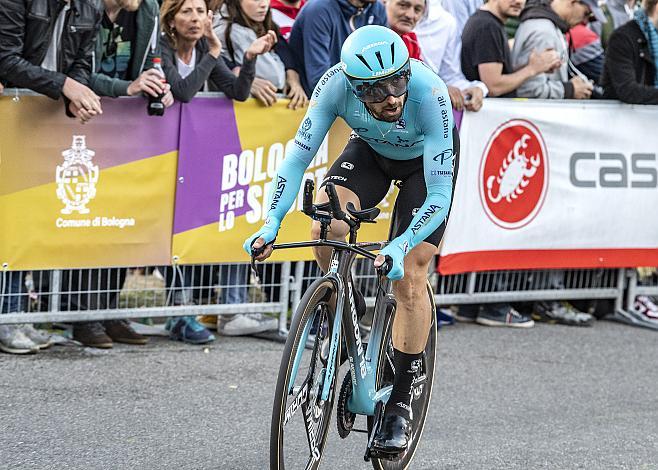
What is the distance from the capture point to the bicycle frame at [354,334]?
4.95 metres

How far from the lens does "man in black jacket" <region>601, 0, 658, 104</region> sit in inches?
373

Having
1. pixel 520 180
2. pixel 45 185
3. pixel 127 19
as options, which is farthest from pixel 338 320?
pixel 520 180

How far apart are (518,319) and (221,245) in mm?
2709

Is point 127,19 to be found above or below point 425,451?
above

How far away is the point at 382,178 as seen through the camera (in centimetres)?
564

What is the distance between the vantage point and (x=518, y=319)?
9.30 m

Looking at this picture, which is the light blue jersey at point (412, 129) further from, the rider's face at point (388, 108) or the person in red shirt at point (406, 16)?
the person in red shirt at point (406, 16)

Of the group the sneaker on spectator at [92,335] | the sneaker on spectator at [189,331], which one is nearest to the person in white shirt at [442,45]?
the sneaker on spectator at [189,331]

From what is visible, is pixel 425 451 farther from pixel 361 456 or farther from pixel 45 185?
pixel 45 185

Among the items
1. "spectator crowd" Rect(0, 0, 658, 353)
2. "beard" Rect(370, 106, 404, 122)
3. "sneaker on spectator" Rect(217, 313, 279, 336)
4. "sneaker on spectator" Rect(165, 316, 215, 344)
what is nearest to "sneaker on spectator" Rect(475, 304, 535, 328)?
"spectator crowd" Rect(0, 0, 658, 353)

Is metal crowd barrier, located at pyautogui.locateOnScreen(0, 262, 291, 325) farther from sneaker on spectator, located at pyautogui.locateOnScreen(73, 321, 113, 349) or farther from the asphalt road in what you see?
the asphalt road

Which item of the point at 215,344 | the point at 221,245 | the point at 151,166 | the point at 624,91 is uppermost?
the point at 624,91

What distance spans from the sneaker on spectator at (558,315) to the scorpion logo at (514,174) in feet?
3.61

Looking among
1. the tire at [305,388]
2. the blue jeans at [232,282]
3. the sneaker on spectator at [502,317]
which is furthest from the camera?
the sneaker on spectator at [502,317]
